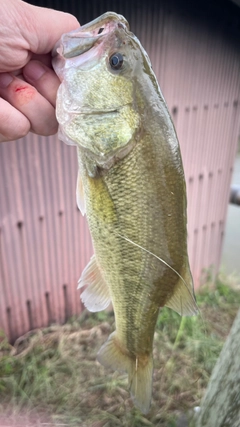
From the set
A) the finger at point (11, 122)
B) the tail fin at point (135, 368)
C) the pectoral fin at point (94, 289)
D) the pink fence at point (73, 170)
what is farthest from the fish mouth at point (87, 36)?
the pink fence at point (73, 170)

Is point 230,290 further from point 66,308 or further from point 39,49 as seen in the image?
point 39,49

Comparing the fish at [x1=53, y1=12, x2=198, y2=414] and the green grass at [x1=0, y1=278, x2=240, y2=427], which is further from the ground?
the fish at [x1=53, y1=12, x2=198, y2=414]

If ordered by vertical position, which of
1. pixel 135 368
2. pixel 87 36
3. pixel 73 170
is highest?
pixel 87 36

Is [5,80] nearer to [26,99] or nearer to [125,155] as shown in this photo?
[26,99]

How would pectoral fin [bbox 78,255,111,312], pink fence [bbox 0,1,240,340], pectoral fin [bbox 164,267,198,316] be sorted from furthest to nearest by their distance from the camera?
1. pink fence [bbox 0,1,240,340]
2. pectoral fin [bbox 78,255,111,312]
3. pectoral fin [bbox 164,267,198,316]

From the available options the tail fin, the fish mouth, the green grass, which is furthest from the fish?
the green grass

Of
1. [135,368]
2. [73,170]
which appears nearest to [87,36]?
[135,368]

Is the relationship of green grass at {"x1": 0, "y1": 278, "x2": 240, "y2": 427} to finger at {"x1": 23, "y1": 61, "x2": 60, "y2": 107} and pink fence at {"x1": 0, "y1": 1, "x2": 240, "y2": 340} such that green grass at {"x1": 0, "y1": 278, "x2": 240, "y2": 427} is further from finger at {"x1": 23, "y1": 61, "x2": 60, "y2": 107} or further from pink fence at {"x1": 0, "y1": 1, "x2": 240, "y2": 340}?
finger at {"x1": 23, "y1": 61, "x2": 60, "y2": 107}
